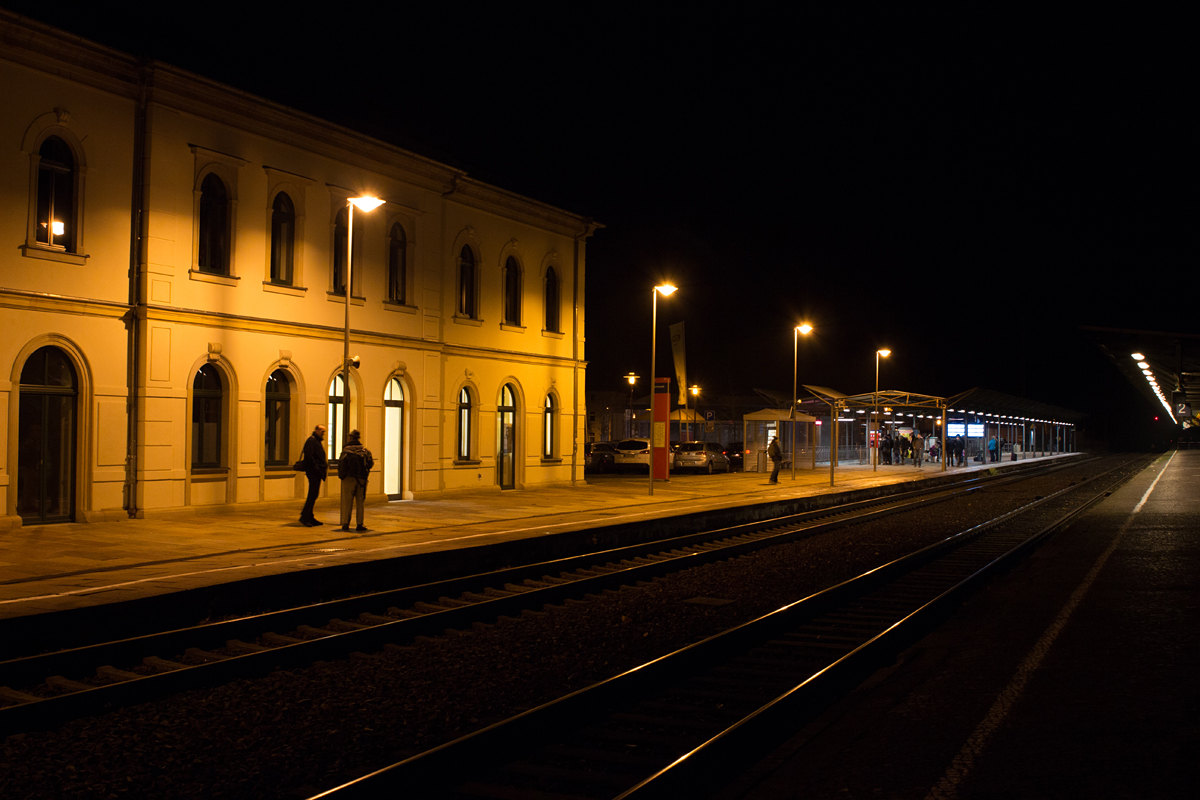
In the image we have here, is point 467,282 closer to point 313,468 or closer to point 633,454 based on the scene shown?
point 313,468

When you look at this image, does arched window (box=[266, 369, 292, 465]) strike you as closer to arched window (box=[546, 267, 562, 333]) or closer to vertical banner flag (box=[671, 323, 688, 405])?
arched window (box=[546, 267, 562, 333])

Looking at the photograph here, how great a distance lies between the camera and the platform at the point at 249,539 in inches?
441

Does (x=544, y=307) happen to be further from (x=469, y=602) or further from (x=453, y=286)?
(x=469, y=602)

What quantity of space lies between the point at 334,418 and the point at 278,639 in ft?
42.6

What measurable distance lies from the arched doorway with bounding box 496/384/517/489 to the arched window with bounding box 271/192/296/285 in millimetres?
7843

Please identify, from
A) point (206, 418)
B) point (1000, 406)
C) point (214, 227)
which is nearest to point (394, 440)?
point (206, 418)

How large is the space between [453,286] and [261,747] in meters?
19.9

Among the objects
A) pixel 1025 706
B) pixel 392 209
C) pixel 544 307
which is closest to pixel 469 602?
pixel 1025 706

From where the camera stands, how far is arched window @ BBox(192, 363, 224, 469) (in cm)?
1897

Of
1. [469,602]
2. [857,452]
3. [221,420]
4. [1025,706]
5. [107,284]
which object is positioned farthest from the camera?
[857,452]

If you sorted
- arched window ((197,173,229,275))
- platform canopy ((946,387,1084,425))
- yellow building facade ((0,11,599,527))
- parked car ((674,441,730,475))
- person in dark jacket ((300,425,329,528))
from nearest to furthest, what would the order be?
yellow building facade ((0,11,599,527))
person in dark jacket ((300,425,329,528))
arched window ((197,173,229,275))
parked car ((674,441,730,475))
platform canopy ((946,387,1084,425))

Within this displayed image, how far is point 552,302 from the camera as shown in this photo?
30.2m

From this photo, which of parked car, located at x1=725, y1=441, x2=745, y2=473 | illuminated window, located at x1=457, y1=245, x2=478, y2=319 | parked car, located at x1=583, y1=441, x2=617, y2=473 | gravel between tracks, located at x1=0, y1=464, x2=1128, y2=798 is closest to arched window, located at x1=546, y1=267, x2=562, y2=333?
illuminated window, located at x1=457, y1=245, x2=478, y2=319

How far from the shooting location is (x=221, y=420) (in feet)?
63.8
